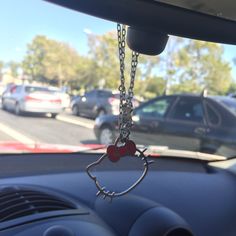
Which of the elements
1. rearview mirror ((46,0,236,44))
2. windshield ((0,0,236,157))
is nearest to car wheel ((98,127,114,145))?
windshield ((0,0,236,157))

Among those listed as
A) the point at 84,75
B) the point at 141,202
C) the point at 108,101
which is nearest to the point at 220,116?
the point at 141,202

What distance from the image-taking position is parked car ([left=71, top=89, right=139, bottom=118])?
62.0ft

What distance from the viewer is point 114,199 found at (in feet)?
7.59

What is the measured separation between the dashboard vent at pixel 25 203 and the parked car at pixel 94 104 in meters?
15.8

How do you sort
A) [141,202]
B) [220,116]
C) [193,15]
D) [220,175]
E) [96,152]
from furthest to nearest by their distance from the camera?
[220,116] → [96,152] → [220,175] → [141,202] → [193,15]

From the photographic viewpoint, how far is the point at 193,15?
1363mm

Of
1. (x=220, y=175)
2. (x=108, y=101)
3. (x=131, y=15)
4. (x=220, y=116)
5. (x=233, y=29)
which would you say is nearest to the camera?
(x=131, y=15)

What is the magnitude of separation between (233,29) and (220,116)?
600 centimetres

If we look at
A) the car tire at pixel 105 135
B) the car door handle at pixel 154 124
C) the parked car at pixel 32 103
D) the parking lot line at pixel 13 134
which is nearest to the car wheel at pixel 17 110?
the parked car at pixel 32 103

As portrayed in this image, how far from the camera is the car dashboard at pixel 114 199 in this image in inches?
79.4

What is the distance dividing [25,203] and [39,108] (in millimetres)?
9724

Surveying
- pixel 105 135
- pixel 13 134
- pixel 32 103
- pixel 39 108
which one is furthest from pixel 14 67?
pixel 13 134

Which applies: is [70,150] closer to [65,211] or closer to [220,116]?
[65,211]

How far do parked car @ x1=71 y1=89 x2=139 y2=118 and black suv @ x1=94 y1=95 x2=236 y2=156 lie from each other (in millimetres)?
9576
